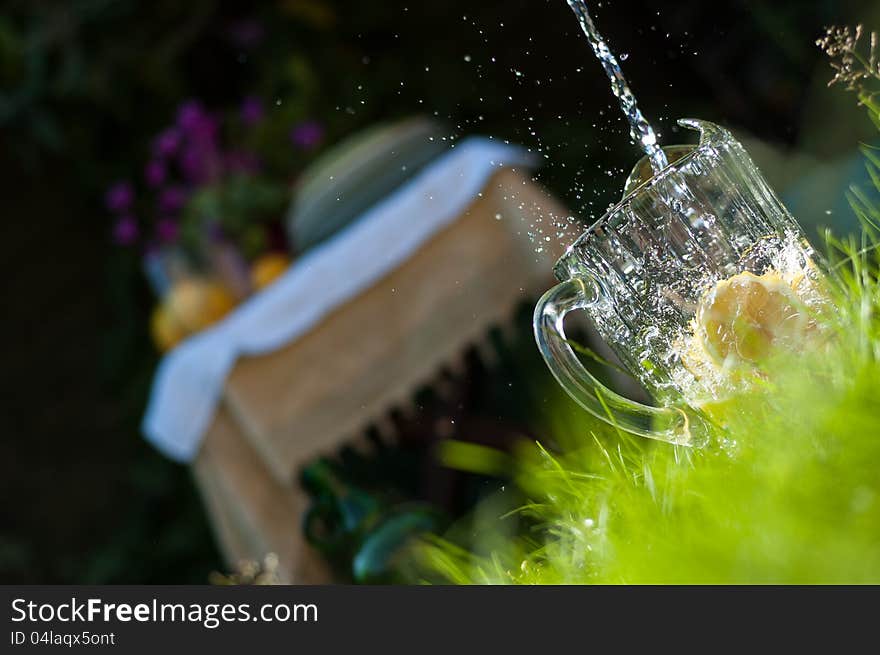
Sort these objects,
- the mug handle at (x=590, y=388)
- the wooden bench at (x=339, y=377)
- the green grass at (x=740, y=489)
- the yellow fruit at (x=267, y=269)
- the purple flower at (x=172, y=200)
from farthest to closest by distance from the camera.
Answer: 1. the purple flower at (x=172, y=200)
2. the yellow fruit at (x=267, y=269)
3. the wooden bench at (x=339, y=377)
4. the mug handle at (x=590, y=388)
5. the green grass at (x=740, y=489)

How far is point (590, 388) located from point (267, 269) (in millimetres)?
1405

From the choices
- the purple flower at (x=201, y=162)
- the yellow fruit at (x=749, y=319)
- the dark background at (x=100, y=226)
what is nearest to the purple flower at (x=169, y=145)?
the purple flower at (x=201, y=162)

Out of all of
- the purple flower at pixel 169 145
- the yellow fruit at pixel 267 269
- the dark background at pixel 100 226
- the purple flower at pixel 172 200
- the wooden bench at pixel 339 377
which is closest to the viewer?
the wooden bench at pixel 339 377

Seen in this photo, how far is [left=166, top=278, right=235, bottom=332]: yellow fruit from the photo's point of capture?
1.82 m

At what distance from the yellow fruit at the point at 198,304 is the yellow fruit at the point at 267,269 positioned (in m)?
0.06

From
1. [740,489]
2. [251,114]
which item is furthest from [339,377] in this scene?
[740,489]

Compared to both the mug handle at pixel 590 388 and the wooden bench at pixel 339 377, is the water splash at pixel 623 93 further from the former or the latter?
the wooden bench at pixel 339 377

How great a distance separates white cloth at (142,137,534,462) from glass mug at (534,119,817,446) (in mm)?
922

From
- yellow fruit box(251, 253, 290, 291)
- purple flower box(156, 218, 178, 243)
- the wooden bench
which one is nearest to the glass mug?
the wooden bench

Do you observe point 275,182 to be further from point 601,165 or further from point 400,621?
point 400,621

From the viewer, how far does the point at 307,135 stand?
6.65ft

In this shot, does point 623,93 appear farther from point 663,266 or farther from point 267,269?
point 267,269

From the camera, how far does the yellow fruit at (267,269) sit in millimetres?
1779

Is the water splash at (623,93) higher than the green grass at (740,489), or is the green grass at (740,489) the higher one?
the water splash at (623,93)
